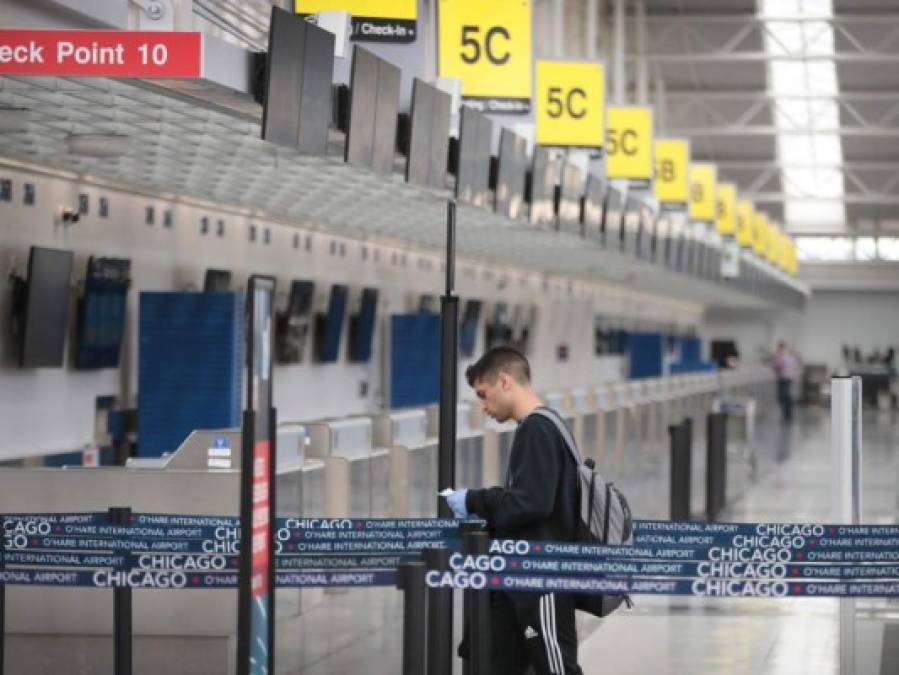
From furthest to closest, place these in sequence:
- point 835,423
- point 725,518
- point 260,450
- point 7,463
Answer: point 725,518 < point 7,463 < point 835,423 < point 260,450

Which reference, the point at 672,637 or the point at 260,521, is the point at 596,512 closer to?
the point at 260,521

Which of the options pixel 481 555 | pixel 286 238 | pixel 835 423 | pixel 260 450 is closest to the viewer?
pixel 260 450

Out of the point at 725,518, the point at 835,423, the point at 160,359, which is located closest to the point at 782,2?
the point at 725,518

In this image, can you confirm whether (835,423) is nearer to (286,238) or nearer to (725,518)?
(725,518)

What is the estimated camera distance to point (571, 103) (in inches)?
740

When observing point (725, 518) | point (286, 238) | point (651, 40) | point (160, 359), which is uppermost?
point (651, 40)

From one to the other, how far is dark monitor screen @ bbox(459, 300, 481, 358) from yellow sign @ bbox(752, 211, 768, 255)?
686 inches

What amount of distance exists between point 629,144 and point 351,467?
1321 cm

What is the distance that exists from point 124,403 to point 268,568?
32.1 ft

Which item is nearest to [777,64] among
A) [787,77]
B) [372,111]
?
[787,77]

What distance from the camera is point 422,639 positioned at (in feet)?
17.7

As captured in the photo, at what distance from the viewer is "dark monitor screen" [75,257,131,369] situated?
43.9 ft

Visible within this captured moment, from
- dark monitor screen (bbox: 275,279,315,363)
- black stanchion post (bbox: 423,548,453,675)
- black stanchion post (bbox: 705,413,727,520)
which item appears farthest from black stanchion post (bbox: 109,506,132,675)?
dark monitor screen (bbox: 275,279,315,363)

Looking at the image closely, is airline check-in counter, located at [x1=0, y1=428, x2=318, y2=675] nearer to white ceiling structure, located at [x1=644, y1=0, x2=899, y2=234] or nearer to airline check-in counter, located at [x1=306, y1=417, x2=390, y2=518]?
airline check-in counter, located at [x1=306, y1=417, x2=390, y2=518]
